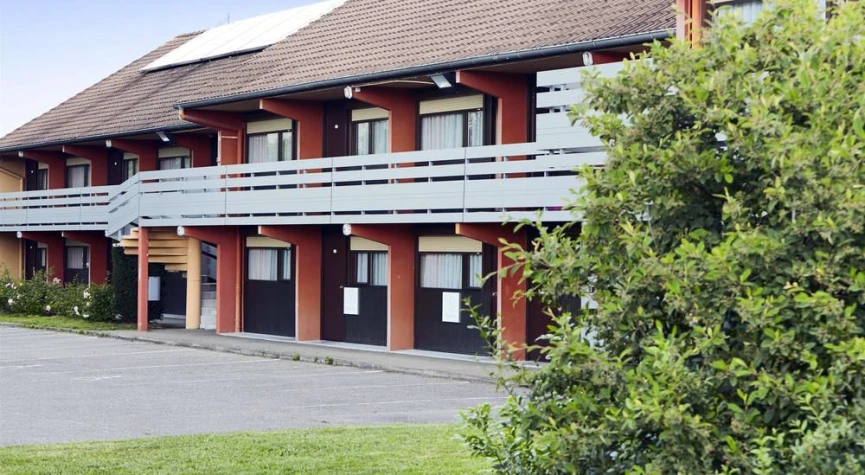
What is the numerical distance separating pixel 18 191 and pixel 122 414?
30865 mm

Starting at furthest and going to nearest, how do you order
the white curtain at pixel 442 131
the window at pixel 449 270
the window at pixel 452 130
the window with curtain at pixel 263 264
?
the window with curtain at pixel 263 264 < the white curtain at pixel 442 131 < the window at pixel 449 270 < the window at pixel 452 130

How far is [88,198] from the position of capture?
38219 millimetres

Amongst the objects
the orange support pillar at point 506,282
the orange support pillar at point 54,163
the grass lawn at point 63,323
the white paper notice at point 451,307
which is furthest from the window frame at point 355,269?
the orange support pillar at point 54,163

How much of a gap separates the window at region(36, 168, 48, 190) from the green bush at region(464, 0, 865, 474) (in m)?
41.1

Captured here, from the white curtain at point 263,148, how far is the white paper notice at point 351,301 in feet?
14.6

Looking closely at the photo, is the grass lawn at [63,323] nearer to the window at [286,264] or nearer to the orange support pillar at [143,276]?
the orange support pillar at [143,276]

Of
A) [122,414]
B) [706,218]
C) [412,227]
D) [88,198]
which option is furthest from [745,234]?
[88,198]

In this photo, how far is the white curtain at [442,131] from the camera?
27312 mm

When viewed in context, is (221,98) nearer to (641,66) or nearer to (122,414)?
(122,414)

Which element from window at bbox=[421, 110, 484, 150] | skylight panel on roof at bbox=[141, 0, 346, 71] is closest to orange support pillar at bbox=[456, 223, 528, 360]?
window at bbox=[421, 110, 484, 150]

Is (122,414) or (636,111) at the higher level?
(636,111)

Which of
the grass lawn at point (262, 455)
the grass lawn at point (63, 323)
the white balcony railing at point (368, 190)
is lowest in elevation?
the grass lawn at point (262, 455)

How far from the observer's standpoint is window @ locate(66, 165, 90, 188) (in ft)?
141

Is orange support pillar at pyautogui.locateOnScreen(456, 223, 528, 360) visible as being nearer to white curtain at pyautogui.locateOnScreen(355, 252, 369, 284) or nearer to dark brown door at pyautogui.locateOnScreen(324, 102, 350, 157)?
white curtain at pyautogui.locateOnScreen(355, 252, 369, 284)
